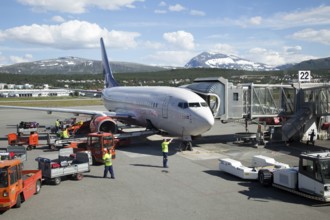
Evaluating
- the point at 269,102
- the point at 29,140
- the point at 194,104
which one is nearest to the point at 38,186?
the point at 194,104

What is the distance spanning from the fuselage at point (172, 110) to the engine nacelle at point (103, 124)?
2684 millimetres

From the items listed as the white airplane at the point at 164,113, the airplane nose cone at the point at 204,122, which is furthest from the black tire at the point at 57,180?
the airplane nose cone at the point at 204,122

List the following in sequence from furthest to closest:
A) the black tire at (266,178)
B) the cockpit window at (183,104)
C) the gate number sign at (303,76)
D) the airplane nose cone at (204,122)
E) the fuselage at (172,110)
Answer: the gate number sign at (303,76), the cockpit window at (183,104), the fuselage at (172,110), the airplane nose cone at (204,122), the black tire at (266,178)

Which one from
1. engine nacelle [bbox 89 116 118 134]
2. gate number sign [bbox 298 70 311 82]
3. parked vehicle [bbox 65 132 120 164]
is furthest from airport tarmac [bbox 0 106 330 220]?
gate number sign [bbox 298 70 311 82]

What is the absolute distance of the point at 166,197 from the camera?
1559 cm

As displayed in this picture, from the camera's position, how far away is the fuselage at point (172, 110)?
24.9 m

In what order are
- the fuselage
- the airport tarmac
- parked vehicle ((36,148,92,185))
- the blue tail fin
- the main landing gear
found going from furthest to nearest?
the blue tail fin, the main landing gear, the fuselage, parked vehicle ((36,148,92,185)), the airport tarmac

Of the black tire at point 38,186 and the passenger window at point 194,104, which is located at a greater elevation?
the passenger window at point 194,104

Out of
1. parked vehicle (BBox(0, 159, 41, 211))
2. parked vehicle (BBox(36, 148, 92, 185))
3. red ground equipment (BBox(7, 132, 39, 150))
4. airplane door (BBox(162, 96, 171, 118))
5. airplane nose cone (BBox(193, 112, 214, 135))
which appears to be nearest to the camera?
parked vehicle (BBox(0, 159, 41, 211))

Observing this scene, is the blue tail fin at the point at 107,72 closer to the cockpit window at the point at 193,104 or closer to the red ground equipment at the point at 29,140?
the red ground equipment at the point at 29,140

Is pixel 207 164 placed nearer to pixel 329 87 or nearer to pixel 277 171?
pixel 277 171

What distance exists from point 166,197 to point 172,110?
11400 mm

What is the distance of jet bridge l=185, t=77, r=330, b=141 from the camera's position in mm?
28125

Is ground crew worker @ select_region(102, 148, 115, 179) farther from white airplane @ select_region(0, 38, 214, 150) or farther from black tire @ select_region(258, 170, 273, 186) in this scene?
white airplane @ select_region(0, 38, 214, 150)
